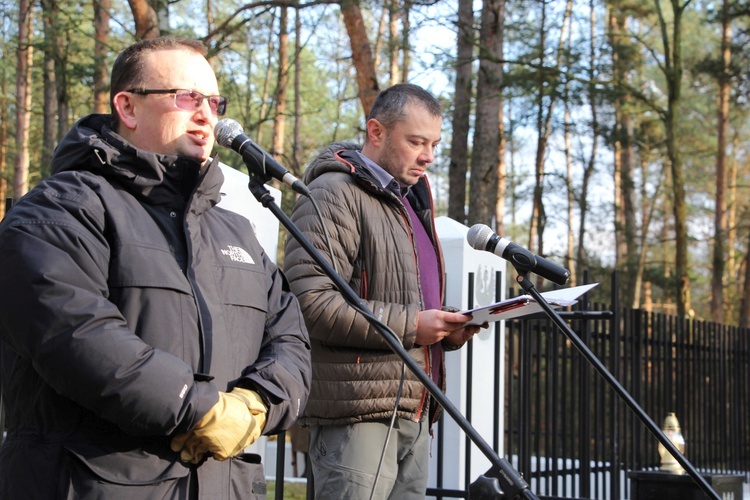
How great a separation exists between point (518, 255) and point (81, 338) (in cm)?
173

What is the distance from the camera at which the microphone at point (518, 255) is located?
3.31 metres

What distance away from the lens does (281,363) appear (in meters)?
2.56

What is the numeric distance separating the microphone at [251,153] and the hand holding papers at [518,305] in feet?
3.26

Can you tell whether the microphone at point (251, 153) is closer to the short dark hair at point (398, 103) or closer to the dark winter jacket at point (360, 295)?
the dark winter jacket at point (360, 295)

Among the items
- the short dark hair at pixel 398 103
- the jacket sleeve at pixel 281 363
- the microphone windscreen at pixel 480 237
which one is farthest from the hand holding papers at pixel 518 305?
the short dark hair at pixel 398 103

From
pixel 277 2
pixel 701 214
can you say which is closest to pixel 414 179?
pixel 277 2

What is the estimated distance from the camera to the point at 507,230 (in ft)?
120

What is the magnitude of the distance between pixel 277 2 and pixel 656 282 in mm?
12773

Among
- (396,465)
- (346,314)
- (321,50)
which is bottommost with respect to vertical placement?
(396,465)

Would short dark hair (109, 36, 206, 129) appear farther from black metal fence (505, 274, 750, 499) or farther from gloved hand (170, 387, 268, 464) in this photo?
black metal fence (505, 274, 750, 499)

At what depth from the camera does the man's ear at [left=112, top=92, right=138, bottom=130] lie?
2.66 m

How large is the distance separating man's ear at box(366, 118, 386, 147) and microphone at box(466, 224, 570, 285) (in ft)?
2.25

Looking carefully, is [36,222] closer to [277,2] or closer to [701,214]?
[277,2]

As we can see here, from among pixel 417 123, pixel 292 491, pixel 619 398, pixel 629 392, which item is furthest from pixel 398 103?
pixel 629 392
